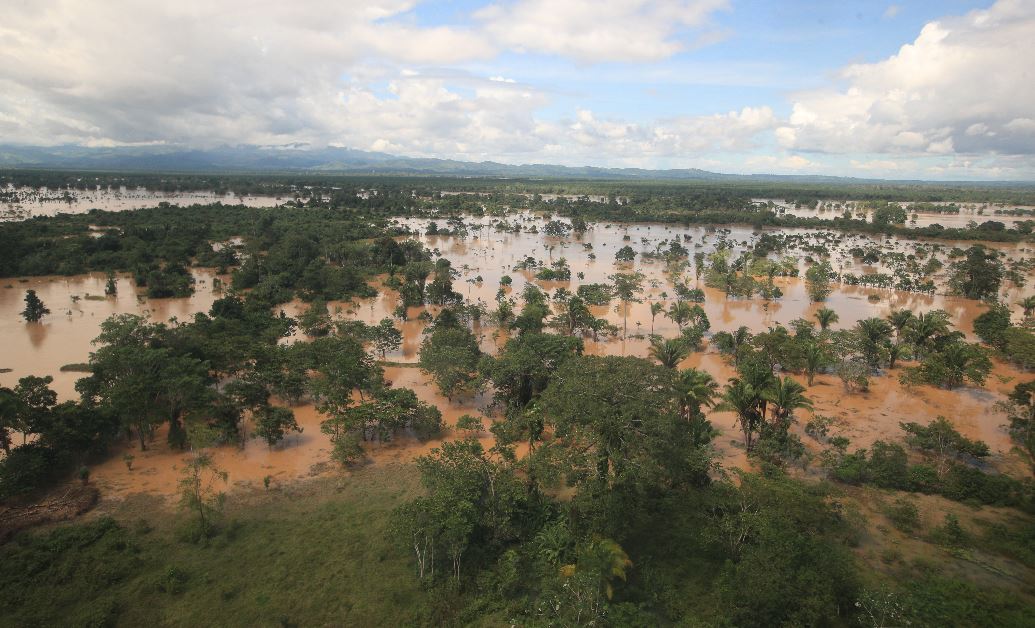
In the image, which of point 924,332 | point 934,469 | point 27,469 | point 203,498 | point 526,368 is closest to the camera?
point 27,469

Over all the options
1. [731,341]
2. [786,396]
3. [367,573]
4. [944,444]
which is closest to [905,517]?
[786,396]

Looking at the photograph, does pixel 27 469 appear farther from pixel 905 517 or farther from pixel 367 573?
pixel 905 517

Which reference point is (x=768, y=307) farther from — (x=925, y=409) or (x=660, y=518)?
(x=660, y=518)

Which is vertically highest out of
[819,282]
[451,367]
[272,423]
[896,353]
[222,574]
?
[819,282]

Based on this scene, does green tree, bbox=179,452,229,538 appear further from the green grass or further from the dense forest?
the green grass

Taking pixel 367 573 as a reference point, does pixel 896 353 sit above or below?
above

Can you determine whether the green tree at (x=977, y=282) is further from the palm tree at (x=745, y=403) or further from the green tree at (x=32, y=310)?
the green tree at (x=32, y=310)

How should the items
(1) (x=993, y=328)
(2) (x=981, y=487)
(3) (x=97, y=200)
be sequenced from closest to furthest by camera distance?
(2) (x=981, y=487) → (1) (x=993, y=328) → (3) (x=97, y=200)

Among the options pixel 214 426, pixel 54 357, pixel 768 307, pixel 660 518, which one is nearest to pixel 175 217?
pixel 54 357
